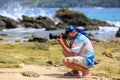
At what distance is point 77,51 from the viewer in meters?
13.3

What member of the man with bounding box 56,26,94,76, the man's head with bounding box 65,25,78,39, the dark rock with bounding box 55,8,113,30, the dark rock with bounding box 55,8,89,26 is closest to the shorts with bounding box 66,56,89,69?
the man with bounding box 56,26,94,76

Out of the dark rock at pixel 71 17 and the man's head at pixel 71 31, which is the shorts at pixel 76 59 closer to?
the man's head at pixel 71 31

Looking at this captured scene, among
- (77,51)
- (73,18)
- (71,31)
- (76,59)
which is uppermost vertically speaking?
(71,31)

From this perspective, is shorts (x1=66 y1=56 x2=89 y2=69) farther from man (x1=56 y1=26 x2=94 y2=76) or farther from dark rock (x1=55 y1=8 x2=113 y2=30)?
dark rock (x1=55 y1=8 x2=113 y2=30)

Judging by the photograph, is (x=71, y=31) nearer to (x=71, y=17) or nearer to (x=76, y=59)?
(x=76, y=59)

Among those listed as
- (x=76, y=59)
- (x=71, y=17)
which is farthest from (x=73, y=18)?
(x=76, y=59)

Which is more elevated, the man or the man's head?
the man's head

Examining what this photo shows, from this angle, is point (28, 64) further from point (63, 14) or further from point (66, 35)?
point (63, 14)

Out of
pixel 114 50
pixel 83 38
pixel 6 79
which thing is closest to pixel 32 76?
pixel 6 79

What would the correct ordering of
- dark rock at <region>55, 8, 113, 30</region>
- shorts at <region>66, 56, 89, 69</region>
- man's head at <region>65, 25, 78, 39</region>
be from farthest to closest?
dark rock at <region>55, 8, 113, 30</region> < man's head at <region>65, 25, 78, 39</region> < shorts at <region>66, 56, 89, 69</region>

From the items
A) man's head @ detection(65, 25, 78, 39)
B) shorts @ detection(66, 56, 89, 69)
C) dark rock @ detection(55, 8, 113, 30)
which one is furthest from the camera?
dark rock @ detection(55, 8, 113, 30)

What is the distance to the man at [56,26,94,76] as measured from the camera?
43.3ft

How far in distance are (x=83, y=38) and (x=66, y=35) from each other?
512 millimetres

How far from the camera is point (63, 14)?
62.6m
